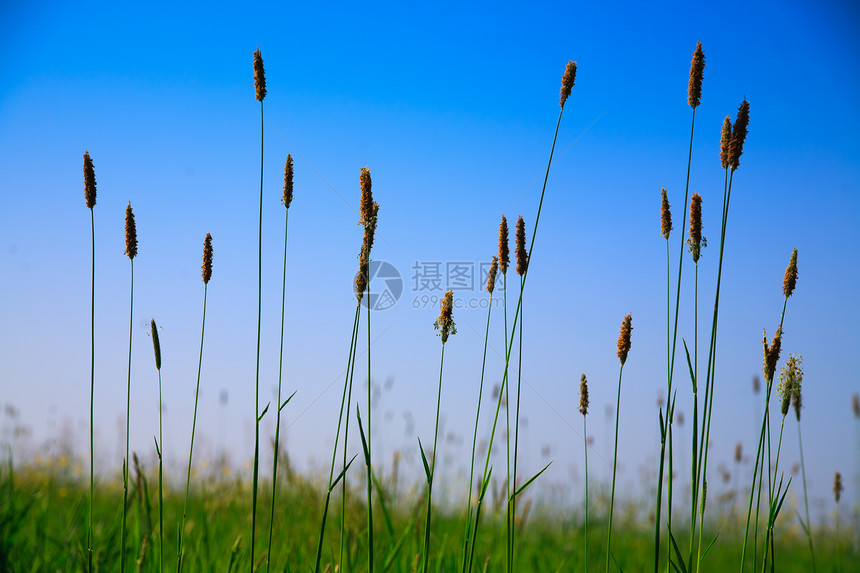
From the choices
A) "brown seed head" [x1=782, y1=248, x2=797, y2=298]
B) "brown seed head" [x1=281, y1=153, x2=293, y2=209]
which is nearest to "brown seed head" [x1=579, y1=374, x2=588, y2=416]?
"brown seed head" [x1=782, y1=248, x2=797, y2=298]

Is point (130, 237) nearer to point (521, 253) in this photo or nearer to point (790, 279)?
point (521, 253)

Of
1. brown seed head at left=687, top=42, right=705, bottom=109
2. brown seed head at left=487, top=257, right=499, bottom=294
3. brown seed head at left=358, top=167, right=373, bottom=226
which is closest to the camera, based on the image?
brown seed head at left=358, top=167, right=373, bottom=226

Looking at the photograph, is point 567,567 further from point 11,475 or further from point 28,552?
point 11,475

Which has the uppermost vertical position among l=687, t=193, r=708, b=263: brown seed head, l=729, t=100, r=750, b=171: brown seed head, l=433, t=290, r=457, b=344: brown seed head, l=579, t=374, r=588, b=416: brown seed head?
l=729, t=100, r=750, b=171: brown seed head

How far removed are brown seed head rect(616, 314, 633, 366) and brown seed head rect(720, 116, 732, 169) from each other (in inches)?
24.9

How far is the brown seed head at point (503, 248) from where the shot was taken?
2.25 metres

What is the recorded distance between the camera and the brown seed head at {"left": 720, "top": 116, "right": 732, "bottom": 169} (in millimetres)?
2097

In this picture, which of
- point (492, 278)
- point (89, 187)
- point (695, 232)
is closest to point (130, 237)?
point (89, 187)

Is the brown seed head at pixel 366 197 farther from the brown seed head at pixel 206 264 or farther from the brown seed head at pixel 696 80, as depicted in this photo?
the brown seed head at pixel 696 80

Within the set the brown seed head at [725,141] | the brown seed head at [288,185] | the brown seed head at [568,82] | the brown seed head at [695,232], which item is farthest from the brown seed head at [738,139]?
the brown seed head at [288,185]

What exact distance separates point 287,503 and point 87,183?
397cm

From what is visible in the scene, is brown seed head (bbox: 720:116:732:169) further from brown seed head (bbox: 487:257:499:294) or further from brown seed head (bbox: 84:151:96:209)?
brown seed head (bbox: 84:151:96:209)

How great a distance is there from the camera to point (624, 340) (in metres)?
2.29

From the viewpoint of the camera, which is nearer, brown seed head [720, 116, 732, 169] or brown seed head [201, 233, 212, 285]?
brown seed head [720, 116, 732, 169]
